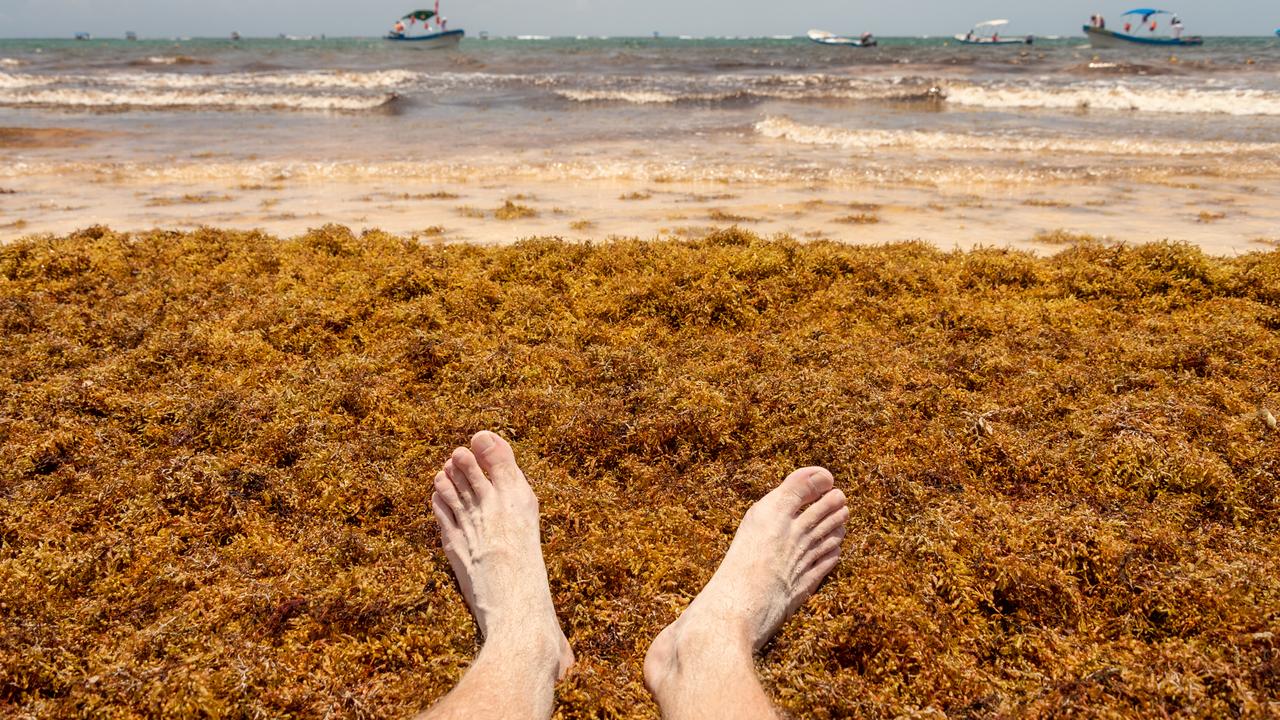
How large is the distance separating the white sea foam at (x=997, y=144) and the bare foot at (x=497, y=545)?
9.87 meters

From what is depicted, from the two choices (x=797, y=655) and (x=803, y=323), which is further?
(x=803, y=323)

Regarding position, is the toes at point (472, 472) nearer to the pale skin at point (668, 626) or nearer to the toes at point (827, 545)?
the pale skin at point (668, 626)

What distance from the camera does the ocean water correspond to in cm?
945

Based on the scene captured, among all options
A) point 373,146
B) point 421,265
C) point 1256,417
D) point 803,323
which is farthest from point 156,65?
point 1256,417

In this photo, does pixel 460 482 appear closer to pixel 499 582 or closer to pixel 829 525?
pixel 499 582

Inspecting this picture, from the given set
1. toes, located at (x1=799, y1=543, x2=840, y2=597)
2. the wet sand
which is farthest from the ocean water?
toes, located at (x1=799, y1=543, x2=840, y2=597)

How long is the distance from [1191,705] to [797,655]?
0.90 metres

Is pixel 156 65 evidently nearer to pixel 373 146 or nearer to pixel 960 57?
pixel 373 146

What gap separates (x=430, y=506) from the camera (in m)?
2.43

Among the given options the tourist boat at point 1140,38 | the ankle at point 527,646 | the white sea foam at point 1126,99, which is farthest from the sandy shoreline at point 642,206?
the tourist boat at point 1140,38

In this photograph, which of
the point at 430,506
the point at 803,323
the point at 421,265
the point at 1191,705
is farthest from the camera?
the point at 421,265

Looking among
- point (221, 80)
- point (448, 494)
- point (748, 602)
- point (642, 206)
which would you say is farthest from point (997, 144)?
point (221, 80)

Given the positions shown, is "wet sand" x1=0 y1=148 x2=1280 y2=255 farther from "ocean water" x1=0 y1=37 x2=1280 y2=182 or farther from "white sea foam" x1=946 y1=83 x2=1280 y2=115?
"white sea foam" x1=946 y1=83 x2=1280 y2=115

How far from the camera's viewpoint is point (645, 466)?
2.60 m
